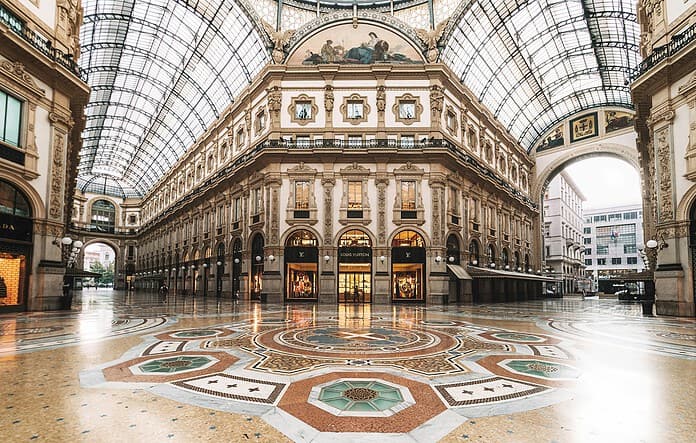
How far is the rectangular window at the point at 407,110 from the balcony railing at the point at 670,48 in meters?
14.5

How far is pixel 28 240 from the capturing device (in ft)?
58.4

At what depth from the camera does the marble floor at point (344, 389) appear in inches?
173

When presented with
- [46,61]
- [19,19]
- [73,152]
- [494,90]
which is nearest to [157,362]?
[46,61]

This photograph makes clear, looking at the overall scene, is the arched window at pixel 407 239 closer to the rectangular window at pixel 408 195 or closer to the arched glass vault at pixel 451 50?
the rectangular window at pixel 408 195

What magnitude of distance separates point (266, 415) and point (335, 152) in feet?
86.3

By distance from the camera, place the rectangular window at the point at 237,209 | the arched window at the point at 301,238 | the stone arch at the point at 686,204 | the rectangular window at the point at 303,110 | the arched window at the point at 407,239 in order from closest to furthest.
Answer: the stone arch at the point at 686,204 < the arched window at the point at 407,239 < the arched window at the point at 301,238 < the rectangular window at the point at 303,110 < the rectangular window at the point at 237,209

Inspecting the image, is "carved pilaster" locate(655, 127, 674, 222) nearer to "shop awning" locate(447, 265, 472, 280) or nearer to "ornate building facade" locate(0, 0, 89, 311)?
"shop awning" locate(447, 265, 472, 280)

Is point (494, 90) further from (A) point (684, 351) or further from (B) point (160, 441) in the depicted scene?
(B) point (160, 441)

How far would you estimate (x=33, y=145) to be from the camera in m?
17.8

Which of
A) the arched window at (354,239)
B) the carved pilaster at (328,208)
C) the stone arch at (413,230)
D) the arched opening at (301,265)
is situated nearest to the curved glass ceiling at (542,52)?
the carved pilaster at (328,208)

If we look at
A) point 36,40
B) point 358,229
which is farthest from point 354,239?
point 36,40

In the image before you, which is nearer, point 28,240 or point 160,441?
point 160,441

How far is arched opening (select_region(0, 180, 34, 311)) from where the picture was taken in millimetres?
16891

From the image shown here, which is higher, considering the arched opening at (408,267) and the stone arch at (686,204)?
the stone arch at (686,204)
